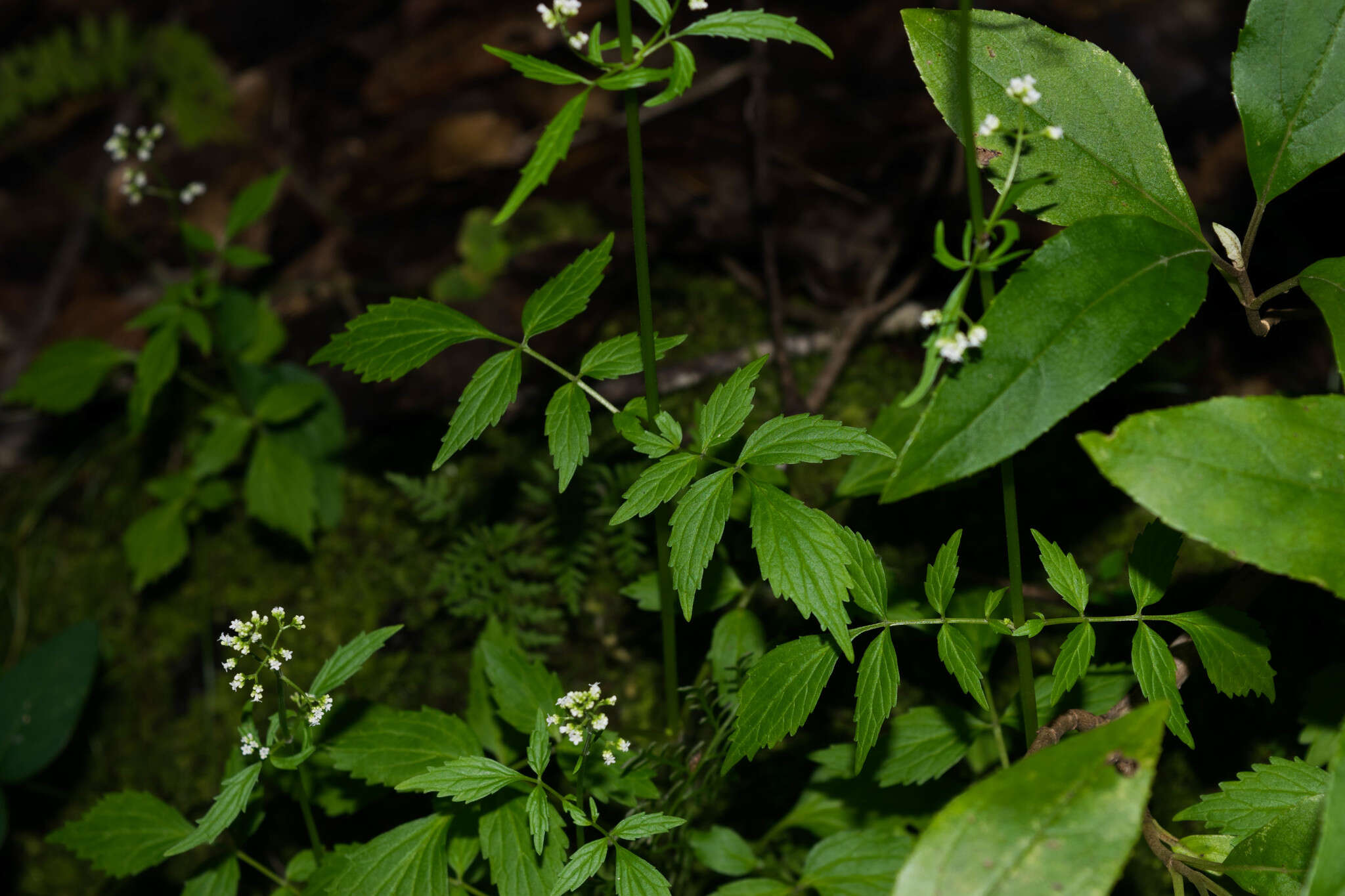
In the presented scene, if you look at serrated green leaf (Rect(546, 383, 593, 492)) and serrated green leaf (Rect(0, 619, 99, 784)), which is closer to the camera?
serrated green leaf (Rect(546, 383, 593, 492))

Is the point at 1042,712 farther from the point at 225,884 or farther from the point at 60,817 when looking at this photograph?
the point at 60,817

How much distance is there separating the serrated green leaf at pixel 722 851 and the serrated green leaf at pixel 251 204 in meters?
2.41

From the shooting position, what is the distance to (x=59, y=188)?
4.80m

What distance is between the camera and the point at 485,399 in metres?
1.74

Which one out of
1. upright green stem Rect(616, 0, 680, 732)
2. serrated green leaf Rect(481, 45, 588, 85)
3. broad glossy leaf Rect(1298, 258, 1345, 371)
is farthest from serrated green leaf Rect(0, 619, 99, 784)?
broad glossy leaf Rect(1298, 258, 1345, 371)

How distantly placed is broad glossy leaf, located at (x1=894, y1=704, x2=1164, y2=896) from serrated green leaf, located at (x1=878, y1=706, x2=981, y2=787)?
62 centimetres

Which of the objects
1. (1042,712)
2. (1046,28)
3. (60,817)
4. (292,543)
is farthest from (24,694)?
(1046,28)

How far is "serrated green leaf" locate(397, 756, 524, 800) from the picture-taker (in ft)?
5.40

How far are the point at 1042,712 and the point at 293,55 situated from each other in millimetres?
4883

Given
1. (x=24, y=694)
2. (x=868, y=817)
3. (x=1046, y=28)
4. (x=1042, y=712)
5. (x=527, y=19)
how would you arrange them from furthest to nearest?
1. (x=527, y=19)
2. (x=24, y=694)
3. (x=868, y=817)
4. (x=1042, y=712)
5. (x=1046, y=28)

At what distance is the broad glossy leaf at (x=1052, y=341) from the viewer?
4.52 ft

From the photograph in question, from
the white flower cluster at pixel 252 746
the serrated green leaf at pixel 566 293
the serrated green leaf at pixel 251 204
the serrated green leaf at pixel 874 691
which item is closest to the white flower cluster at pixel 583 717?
the serrated green leaf at pixel 874 691

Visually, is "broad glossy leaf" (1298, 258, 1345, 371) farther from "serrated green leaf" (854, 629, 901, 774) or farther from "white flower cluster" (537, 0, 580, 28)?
"white flower cluster" (537, 0, 580, 28)

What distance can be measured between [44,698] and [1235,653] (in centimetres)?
300
